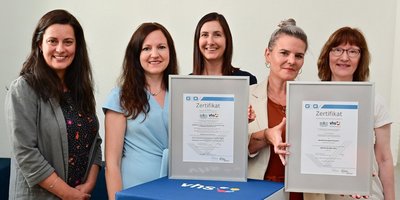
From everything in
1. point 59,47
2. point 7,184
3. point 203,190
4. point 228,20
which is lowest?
point 7,184

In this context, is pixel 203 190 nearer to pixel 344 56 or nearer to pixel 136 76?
pixel 136 76

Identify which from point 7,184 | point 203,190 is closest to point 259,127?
point 203,190

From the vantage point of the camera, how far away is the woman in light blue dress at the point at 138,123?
1.59 meters

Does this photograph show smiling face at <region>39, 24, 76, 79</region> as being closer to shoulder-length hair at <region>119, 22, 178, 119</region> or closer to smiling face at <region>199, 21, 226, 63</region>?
shoulder-length hair at <region>119, 22, 178, 119</region>

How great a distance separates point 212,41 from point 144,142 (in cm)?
77

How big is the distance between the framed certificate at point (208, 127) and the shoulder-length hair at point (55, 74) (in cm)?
58

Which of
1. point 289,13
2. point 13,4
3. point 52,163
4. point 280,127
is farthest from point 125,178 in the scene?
point 13,4

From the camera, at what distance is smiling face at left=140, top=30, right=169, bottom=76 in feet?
5.45

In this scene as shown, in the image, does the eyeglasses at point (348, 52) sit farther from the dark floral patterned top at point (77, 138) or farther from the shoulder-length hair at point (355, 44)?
the dark floral patterned top at point (77, 138)

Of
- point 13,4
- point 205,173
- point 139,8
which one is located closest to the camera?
point 205,173

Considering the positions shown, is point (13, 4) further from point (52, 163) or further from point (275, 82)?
point (275, 82)

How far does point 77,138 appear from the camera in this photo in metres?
1.77

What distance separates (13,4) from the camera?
10.8ft

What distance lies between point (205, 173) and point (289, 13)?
5.56ft
